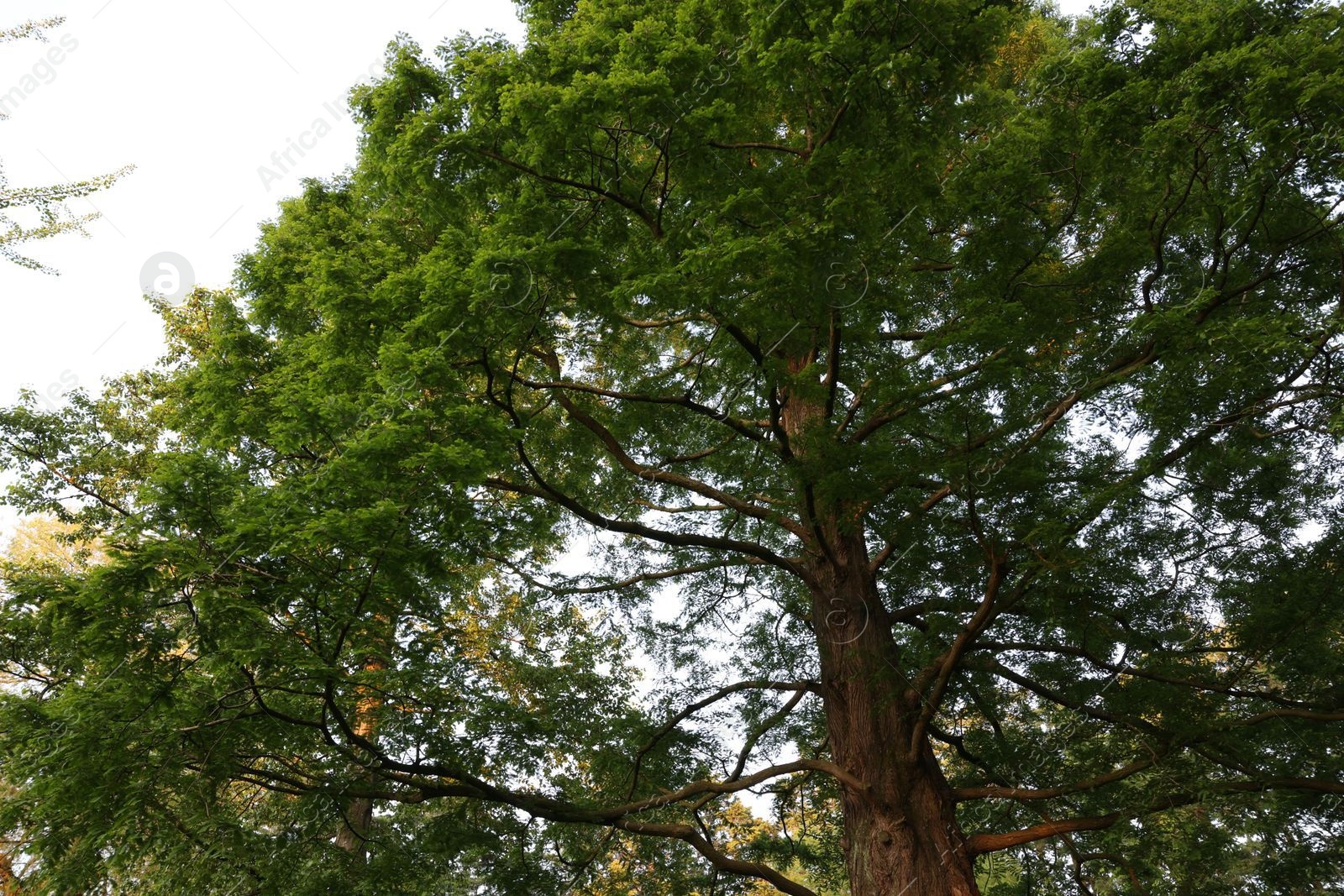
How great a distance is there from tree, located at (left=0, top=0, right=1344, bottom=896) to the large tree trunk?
0.04m

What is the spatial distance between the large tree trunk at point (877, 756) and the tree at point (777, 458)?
0.12ft

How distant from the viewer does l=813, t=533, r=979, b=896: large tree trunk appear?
6.11 m

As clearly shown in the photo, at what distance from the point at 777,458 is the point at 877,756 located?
2.60 m

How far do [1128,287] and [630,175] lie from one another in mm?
3945

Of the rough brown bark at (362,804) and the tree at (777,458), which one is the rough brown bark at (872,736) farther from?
the rough brown bark at (362,804)

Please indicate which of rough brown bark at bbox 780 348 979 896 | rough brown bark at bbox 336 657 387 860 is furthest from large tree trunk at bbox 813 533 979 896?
rough brown bark at bbox 336 657 387 860

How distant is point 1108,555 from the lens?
Result: 6766mm

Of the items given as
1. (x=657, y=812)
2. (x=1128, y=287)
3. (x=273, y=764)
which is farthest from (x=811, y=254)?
(x=273, y=764)

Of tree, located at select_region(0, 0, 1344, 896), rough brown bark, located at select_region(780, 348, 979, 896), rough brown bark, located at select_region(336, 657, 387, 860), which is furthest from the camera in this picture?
rough brown bark, located at select_region(336, 657, 387, 860)

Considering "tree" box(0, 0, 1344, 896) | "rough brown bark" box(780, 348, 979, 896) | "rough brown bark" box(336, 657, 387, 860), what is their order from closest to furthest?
"tree" box(0, 0, 1344, 896), "rough brown bark" box(780, 348, 979, 896), "rough brown bark" box(336, 657, 387, 860)

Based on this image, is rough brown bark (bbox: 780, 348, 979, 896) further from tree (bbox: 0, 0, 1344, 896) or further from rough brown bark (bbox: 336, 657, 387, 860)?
rough brown bark (bbox: 336, 657, 387, 860)

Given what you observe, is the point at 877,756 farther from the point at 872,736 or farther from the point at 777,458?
the point at 777,458

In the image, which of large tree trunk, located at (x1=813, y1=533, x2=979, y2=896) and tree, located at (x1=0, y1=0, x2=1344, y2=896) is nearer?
tree, located at (x1=0, y1=0, x2=1344, y2=896)

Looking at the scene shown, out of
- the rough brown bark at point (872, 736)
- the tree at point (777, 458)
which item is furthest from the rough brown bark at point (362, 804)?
the rough brown bark at point (872, 736)
